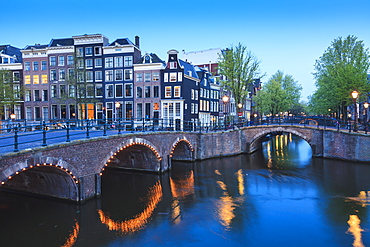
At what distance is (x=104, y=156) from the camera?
14.8 metres

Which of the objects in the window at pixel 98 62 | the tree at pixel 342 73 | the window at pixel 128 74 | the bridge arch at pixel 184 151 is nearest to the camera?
the bridge arch at pixel 184 151

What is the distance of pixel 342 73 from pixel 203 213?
28.9 m

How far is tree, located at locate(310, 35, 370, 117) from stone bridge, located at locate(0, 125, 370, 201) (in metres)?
9.47

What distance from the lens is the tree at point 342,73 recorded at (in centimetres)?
3183

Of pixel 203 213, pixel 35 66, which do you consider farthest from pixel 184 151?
pixel 35 66

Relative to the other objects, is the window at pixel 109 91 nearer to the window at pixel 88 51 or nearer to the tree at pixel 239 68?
the window at pixel 88 51

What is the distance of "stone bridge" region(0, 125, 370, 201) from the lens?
11.6 m

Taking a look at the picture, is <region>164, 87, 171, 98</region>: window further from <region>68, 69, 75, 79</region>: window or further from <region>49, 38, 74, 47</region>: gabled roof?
<region>49, 38, 74, 47</region>: gabled roof

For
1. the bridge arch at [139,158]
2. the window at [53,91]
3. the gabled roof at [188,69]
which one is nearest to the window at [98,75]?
the window at [53,91]

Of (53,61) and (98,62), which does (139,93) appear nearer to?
(98,62)

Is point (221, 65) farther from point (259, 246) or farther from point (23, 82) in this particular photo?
point (23, 82)

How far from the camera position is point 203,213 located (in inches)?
516

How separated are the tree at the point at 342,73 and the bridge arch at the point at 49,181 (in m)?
32.2

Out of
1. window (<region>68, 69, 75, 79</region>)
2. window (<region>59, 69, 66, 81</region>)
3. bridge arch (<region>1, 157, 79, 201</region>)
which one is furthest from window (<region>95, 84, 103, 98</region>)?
bridge arch (<region>1, 157, 79, 201</region>)
